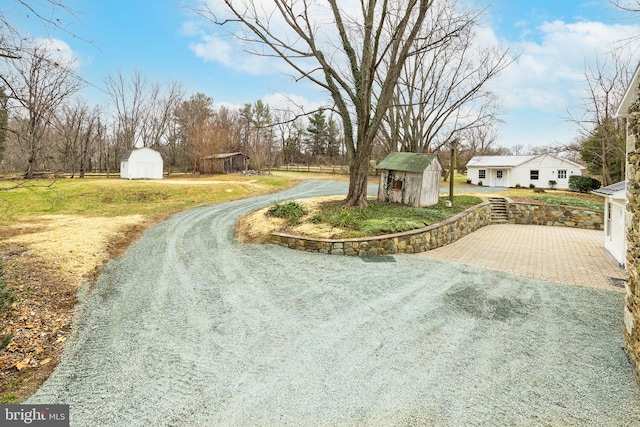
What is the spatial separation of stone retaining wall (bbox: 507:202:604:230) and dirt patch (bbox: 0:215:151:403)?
1756cm

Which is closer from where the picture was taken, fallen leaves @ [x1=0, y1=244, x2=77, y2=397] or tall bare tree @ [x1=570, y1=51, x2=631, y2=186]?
fallen leaves @ [x1=0, y1=244, x2=77, y2=397]

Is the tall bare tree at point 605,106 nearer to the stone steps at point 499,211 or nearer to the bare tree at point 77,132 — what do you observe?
the stone steps at point 499,211

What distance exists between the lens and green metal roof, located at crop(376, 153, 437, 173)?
13742mm

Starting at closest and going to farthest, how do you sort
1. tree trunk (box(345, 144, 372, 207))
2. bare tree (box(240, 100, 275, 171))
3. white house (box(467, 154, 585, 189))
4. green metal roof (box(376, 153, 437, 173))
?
tree trunk (box(345, 144, 372, 207)) → green metal roof (box(376, 153, 437, 173)) → white house (box(467, 154, 585, 189)) → bare tree (box(240, 100, 275, 171))

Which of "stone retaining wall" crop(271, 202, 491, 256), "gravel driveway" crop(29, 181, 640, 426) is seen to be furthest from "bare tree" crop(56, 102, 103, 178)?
"gravel driveway" crop(29, 181, 640, 426)

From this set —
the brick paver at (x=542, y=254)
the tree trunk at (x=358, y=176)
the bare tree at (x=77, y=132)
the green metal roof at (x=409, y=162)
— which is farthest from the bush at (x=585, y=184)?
the bare tree at (x=77, y=132)


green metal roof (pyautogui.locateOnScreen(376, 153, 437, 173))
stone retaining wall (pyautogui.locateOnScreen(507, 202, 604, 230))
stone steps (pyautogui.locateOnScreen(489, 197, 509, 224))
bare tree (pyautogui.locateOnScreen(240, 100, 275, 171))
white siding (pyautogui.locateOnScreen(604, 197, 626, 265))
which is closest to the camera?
white siding (pyautogui.locateOnScreen(604, 197, 626, 265))

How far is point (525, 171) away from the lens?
96.6 ft

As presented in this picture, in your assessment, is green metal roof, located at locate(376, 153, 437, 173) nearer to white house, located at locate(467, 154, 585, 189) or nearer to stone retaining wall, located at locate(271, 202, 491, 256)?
stone retaining wall, located at locate(271, 202, 491, 256)

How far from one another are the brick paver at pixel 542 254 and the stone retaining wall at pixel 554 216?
165cm

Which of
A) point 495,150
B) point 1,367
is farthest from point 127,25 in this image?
point 495,150

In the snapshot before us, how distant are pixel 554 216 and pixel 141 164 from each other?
30146 millimetres

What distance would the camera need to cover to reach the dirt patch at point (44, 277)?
375 centimetres

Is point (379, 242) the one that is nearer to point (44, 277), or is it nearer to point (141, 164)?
point (44, 277)
